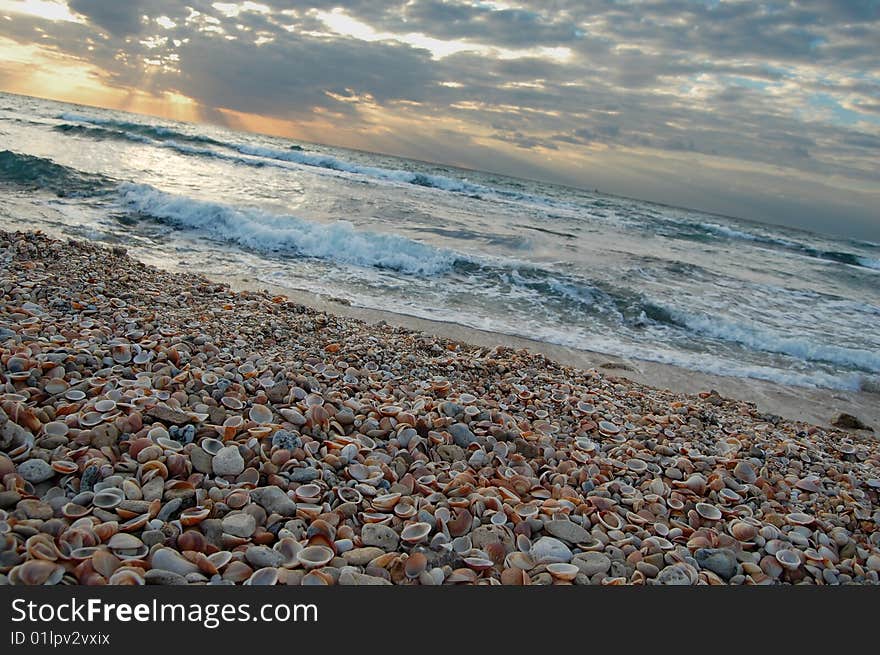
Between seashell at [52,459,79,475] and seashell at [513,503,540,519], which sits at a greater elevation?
seashell at [52,459,79,475]

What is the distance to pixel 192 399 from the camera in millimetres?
2859

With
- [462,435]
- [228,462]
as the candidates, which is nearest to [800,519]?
[462,435]

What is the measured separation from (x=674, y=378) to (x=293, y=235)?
328 inches

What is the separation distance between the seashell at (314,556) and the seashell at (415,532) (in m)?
0.32

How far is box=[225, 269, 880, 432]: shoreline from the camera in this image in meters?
6.23

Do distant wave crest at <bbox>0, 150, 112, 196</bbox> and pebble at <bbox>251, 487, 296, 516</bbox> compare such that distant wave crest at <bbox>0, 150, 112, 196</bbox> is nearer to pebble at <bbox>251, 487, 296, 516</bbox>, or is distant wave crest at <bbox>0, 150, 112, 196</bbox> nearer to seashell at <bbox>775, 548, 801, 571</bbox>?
pebble at <bbox>251, 487, 296, 516</bbox>

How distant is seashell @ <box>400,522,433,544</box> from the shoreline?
14.3 ft

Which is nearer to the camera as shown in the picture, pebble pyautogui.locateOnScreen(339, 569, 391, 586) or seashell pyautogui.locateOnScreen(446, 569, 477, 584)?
pebble pyautogui.locateOnScreen(339, 569, 391, 586)

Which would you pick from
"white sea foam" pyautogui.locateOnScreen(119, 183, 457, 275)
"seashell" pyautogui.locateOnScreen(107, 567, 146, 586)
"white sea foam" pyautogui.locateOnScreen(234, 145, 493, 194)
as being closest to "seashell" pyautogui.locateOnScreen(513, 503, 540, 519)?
"seashell" pyautogui.locateOnScreen(107, 567, 146, 586)

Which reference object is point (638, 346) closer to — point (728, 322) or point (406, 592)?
point (728, 322)

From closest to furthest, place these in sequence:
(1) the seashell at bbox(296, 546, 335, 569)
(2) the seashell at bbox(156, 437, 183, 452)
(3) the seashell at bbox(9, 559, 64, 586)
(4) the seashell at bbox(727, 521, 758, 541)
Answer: (3) the seashell at bbox(9, 559, 64, 586), (1) the seashell at bbox(296, 546, 335, 569), (2) the seashell at bbox(156, 437, 183, 452), (4) the seashell at bbox(727, 521, 758, 541)

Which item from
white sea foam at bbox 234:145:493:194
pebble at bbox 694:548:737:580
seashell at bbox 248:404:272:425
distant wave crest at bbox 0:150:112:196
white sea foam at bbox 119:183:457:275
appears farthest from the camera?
white sea foam at bbox 234:145:493:194

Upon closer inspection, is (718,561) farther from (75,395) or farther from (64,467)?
(75,395)

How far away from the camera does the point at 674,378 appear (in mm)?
6566
